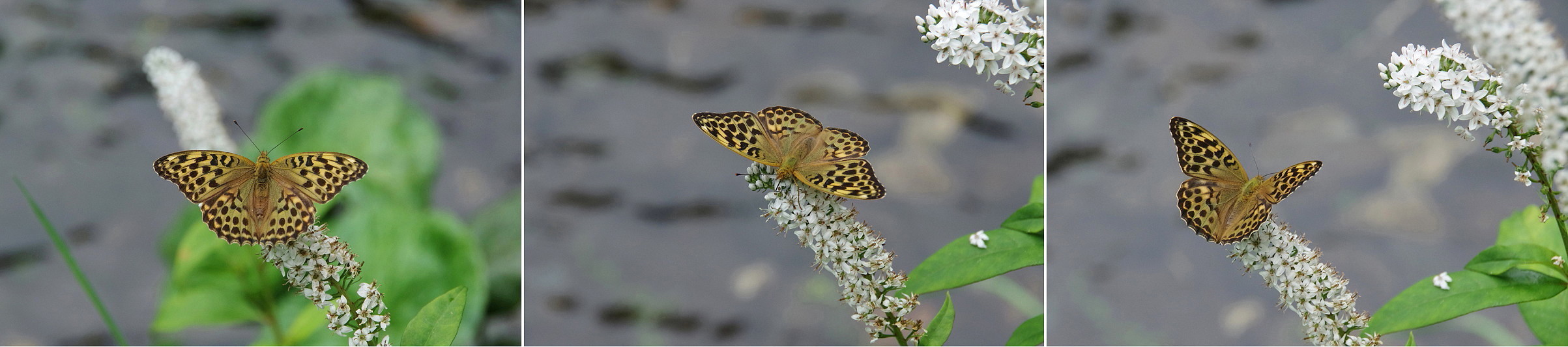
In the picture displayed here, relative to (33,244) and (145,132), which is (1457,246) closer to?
(145,132)

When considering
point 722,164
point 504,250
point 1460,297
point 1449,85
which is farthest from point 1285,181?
point 504,250

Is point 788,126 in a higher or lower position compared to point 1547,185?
higher

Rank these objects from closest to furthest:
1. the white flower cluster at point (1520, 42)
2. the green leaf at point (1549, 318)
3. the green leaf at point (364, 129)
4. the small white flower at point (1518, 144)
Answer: the white flower cluster at point (1520, 42), the small white flower at point (1518, 144), the green leaf at point (1549, 318), the green leaf at point (364, 129)

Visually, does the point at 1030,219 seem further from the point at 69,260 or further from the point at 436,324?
the point at 69,260

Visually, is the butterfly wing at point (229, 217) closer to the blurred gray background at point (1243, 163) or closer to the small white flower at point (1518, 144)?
the blurred gray background at point (1243, 163)

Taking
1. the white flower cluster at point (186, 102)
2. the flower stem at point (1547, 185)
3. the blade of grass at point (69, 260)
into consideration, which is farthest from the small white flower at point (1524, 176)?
the white flower cluster at point (186, 102)

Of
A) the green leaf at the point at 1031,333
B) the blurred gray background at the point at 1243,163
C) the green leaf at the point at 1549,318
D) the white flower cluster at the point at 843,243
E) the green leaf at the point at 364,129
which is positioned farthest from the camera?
the green leaf at the point at 364,129

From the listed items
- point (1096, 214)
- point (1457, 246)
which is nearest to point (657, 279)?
point (1096, 214)
